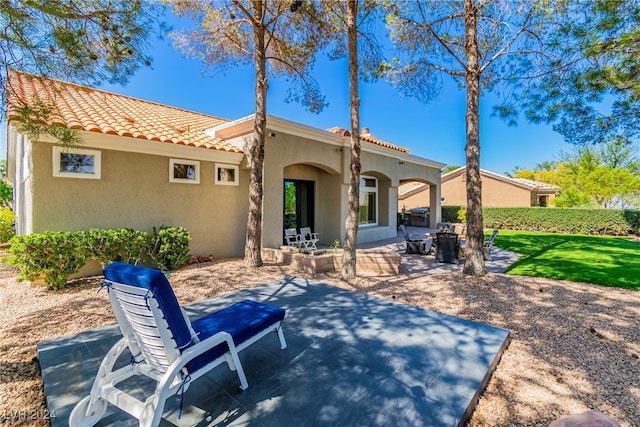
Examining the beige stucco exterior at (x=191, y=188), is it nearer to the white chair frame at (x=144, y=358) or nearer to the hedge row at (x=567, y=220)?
the white chair frame at (x=144, y=358)

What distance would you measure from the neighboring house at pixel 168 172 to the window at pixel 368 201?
4.82ft

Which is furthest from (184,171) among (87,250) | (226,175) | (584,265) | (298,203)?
(584,265)

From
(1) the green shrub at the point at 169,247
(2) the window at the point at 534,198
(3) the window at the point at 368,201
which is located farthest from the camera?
(2) the window at the point at 534,198

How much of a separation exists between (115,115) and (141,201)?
3569 millimetres

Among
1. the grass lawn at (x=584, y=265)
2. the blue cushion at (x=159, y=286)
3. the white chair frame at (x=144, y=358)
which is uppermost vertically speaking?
the blue cushion at (x=159, y=286)

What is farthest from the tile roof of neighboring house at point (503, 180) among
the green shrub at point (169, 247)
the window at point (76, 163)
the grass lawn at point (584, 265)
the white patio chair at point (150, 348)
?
the white patio chair at point (150, 348)

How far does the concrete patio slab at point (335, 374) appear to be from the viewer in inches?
121

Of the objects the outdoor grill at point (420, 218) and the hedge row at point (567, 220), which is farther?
the outdoor grill at point (420, 218)

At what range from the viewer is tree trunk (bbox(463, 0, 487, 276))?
875cm

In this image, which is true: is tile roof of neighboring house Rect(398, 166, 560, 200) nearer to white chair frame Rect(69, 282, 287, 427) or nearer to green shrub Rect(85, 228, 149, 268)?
green shrub Rect(85, 228, 149, 268)

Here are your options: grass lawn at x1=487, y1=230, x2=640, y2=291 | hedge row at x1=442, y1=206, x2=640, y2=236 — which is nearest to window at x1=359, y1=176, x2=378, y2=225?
grass lawn at x1=487, y1=230, x2=640, y2=291

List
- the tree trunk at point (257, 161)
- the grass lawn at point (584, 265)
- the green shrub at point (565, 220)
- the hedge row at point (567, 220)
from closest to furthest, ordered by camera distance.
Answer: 1. the grass lawn at point (584, 265)
2. the tree trunk at point (257, 161)
3. the hedge row at point (567, 220)
4. the green shrub at point (565, 220)

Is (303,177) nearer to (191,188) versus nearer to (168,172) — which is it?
(191,188)

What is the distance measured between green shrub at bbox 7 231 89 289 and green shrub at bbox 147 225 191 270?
1.85 metres
